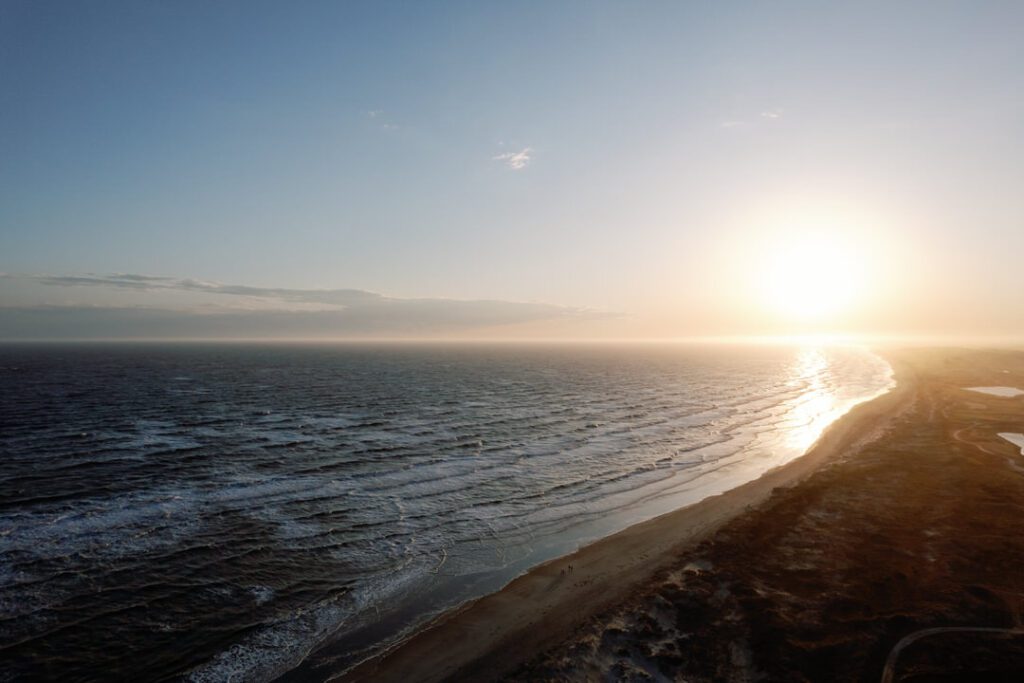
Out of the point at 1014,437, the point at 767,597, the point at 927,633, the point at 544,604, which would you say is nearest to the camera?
the point at 927,633

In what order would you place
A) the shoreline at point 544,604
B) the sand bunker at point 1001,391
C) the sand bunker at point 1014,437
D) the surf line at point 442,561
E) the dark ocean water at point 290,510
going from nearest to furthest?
the shoreline at point 544,604, the dark ocean water at point 290,510, the surf line at point 442,561, the sand bunker at point 1014,437, the sand bunker at point 1001,391

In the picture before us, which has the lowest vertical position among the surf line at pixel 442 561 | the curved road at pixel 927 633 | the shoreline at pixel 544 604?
the surf line at pixel 442 561

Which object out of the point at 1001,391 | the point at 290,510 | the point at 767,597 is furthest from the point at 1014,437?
the point at 290,510

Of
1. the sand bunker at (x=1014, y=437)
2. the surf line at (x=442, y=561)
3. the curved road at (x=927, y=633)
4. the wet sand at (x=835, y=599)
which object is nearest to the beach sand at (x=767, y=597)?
the wet sand at (x=835, y=599)

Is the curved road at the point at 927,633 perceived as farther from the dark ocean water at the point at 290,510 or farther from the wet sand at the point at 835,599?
the dark ocean water at the point at 290,510

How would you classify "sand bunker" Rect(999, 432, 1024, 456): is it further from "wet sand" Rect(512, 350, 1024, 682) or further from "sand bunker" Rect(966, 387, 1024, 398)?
"sand bunker" Rect(966, 387, 1024, 398)

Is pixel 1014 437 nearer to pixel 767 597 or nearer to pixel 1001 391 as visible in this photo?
pixel 767 597

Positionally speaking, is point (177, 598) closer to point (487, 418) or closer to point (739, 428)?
point (487, 418)

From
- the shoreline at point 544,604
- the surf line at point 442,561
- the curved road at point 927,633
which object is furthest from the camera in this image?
the surf line at point 442,561
